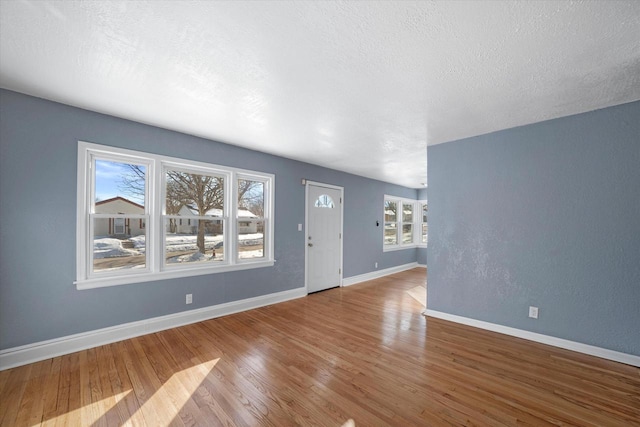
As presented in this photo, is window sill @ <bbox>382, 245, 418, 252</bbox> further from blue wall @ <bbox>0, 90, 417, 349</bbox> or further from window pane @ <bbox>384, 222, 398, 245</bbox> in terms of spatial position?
blue wall @ <bbox>0, 90, 417, 349</bbox>

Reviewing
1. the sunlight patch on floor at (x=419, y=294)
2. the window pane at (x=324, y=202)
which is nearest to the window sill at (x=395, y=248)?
the sunlight patch on floor at (x=419, y=294)

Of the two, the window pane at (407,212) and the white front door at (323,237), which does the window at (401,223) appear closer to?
the window pane at (407,212)

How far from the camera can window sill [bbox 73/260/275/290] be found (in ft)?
8.95

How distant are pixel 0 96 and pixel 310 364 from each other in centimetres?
368

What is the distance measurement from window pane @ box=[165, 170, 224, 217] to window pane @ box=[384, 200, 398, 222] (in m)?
4.45

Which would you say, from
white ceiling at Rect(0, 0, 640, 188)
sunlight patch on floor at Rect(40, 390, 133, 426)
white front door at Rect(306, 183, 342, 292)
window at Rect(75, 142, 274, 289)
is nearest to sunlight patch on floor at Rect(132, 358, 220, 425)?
sunlight patch on floor at Rect(40, 390, 133, 426)

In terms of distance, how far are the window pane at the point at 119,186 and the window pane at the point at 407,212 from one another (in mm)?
6345

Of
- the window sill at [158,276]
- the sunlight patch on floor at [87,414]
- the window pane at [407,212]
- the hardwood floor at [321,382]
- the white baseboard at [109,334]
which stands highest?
the window pane at [407,212]

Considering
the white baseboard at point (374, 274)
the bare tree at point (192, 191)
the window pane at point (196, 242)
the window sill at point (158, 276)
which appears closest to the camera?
the window sill at point (158, 276)

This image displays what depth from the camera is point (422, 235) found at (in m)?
8.04

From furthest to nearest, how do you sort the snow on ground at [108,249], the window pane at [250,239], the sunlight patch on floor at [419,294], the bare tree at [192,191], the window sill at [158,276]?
1. the sunlight patch on floor at [419,294]
2. the window pane at [250,239]
3. the bare tree at [192,191]
4. the snow on ground at [108,249]
5. the window sill at [158,276]

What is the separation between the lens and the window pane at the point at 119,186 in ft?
9.45

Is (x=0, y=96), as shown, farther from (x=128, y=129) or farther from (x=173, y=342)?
(x=173, y=342)

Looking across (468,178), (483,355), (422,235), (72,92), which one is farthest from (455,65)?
(422,235)
